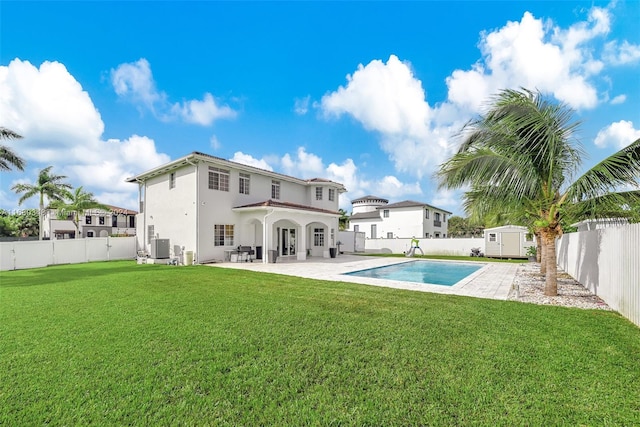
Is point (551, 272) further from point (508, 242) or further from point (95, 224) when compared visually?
point (95, 224)

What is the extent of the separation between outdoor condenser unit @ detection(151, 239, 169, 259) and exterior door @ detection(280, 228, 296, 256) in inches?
297

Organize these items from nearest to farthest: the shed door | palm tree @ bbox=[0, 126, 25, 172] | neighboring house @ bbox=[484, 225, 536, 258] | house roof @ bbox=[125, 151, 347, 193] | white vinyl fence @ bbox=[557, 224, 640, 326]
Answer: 1. white vinyl fence @ bbox=[557, 224, 640, 326]
2. house roof @ bbox=[125, 151, 347, 193]
3. palm tree @ bbox=[0, 126, 25, 172]
4. neighboring house @ bbox=[484, 225, 536, 258]
5. the shed door

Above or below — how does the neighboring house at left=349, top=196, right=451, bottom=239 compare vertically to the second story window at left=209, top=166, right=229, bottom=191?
below

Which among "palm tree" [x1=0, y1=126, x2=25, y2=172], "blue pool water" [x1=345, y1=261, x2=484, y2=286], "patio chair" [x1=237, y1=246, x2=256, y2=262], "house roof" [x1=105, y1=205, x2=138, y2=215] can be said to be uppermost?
"palm tree" [x1=0, y1=126, x2=25, y2=172]

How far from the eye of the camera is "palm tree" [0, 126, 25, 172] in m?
17.7

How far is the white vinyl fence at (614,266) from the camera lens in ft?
19.8

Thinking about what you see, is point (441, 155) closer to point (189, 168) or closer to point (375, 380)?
point (375, 380)

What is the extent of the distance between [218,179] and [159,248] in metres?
5.65

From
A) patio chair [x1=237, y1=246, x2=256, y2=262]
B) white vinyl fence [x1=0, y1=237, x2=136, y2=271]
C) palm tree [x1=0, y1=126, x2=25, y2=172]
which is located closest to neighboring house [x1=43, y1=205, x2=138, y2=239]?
white vinyl fence [x1=0, y1=237, x2=136, y2=271]

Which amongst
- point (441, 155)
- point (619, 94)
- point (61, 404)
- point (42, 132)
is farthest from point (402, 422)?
point (42, 132)

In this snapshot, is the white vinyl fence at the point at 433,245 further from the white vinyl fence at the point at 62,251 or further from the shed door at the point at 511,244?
the white vinyl fence at the point at 62,251

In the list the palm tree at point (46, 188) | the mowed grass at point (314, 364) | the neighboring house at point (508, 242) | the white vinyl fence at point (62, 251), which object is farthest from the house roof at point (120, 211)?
the neighboring house at point (508, 242)

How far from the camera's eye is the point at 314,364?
4070mm

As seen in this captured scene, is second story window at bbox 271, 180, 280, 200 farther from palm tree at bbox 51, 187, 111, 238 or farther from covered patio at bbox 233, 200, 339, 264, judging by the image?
palm tree at bbox 51, 187, 111, 238
